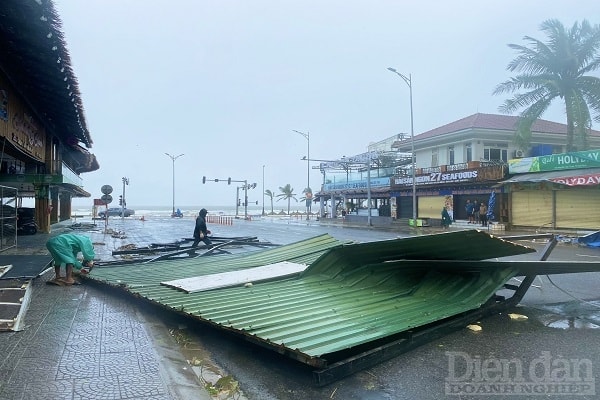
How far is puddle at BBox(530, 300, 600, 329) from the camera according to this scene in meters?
5.57

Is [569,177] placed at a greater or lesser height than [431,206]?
greater

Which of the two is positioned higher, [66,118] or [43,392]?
[66,118]

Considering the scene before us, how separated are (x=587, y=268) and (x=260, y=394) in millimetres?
4915

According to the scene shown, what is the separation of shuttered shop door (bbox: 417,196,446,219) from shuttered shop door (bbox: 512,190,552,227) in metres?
6.76

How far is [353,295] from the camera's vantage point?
5.88 meters

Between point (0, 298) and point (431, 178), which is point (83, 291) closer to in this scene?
point (0, 298)

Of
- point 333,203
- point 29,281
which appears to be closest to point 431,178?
point 333,203

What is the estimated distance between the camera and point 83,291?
743 cm

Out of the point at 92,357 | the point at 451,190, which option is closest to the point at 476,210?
the point at 451,190

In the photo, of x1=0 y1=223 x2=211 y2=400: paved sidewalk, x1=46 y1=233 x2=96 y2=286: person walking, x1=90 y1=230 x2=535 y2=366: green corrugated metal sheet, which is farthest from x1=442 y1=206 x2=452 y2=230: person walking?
x1=0 y1=223 x2=211 y2=400: paved sidewalk

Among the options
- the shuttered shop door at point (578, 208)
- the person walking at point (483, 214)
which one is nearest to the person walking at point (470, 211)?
the person walking at point (483, 214)

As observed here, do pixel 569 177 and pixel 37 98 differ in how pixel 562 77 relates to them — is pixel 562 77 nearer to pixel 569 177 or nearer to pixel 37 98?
pixel 569 177

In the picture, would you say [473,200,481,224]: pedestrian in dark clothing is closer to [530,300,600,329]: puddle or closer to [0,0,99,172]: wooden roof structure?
[530,300,600,329]: puddle

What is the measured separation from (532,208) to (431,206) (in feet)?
31.0
